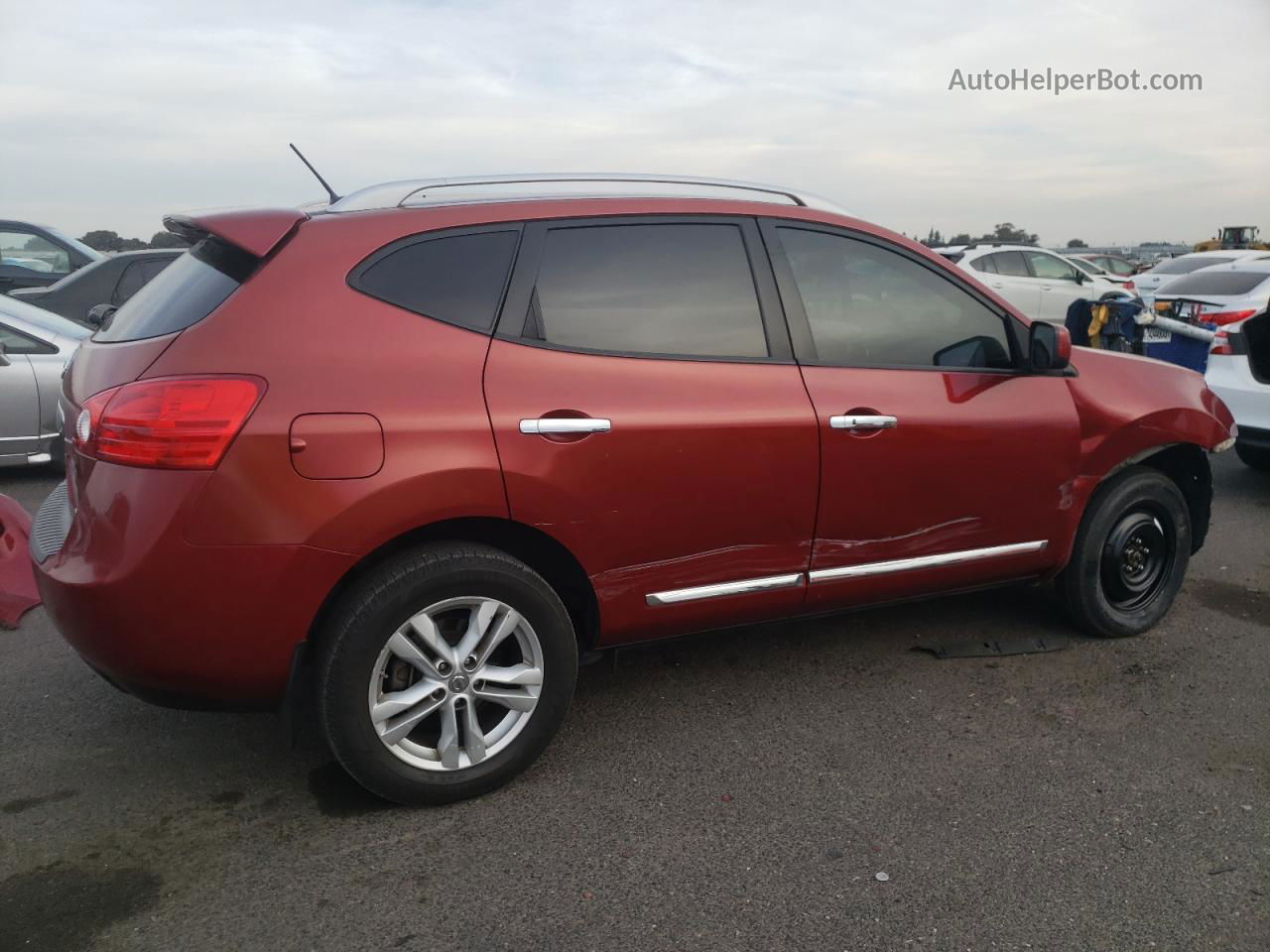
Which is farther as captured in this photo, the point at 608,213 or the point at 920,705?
the point at 920,705

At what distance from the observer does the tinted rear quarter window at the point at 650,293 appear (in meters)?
3.11

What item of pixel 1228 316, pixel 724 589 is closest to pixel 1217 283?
pixel 1228 316

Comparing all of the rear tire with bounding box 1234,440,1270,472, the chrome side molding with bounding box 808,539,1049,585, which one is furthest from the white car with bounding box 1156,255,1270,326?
the chrome side molding with bounding box 808,539,1049,585

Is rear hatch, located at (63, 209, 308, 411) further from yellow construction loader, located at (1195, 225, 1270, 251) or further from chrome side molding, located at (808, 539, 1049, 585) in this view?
yellow construction loader, located at (1195, 225, 1270, 251)

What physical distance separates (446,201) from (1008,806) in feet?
8.01

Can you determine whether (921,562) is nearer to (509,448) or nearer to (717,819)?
(717,819)

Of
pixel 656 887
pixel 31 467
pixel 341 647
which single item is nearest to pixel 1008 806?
pixel 656 887

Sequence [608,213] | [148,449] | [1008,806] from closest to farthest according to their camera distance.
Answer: [148,449] → [1008,806] → [608,213]

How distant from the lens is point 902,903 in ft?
8.35

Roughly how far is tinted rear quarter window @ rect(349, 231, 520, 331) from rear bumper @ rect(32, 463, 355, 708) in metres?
0.74

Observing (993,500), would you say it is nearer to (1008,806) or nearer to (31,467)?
(1008,806)

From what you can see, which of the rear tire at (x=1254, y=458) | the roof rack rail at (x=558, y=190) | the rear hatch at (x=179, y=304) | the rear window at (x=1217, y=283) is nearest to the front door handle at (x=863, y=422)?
the roof rack rail at (x=558, y=190)

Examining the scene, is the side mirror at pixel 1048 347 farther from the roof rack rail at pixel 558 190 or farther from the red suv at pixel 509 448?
the roof rack rail at pixel 558 190

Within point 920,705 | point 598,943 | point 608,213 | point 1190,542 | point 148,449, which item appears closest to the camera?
point 598,943
